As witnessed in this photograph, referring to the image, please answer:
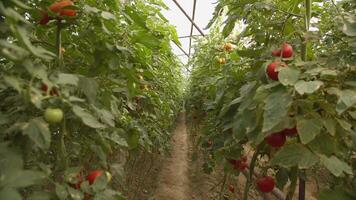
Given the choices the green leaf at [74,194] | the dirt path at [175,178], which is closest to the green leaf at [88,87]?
the green leaf at [74,194]

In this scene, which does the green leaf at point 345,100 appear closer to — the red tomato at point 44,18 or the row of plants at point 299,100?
the row of plants at point 299,100

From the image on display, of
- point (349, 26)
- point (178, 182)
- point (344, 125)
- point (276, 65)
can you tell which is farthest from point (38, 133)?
point (178, 182)

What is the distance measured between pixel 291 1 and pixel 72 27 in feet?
3.01

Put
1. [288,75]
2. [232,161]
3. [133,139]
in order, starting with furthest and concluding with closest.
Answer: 1. [232,161]
2. [133,139]
3. [288,75]

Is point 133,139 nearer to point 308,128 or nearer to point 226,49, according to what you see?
point 308,128

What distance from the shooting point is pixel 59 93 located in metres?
0.78

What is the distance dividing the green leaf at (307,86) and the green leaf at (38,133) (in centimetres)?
63

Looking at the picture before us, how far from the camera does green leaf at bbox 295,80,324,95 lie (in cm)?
95

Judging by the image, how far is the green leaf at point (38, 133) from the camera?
72 centimetres

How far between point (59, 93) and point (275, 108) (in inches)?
22.3

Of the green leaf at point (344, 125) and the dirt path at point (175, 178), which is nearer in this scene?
the green leaf at point (344, 125)

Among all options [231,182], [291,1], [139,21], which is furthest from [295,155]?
[231,182]

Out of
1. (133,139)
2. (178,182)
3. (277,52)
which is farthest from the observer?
(178,182)

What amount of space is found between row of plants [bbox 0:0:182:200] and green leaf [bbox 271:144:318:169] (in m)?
0.47
